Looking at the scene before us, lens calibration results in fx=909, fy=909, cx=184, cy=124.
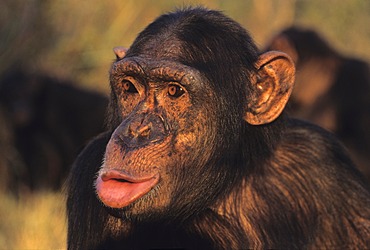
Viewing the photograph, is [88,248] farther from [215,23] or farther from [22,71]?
[22,71]

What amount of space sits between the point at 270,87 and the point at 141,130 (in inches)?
35.4

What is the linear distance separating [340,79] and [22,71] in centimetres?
388

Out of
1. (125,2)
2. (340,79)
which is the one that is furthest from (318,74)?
(125,2)

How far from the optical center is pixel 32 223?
766cm

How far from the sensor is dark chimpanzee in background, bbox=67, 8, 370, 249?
168 inches

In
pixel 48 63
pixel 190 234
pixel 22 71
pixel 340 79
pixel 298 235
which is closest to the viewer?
pixel 190 234

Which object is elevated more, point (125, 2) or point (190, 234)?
point (125, 2)

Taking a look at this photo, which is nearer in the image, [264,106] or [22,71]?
[264,106]

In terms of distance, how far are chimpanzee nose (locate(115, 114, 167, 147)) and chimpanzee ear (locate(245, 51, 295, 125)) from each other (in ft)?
2.06

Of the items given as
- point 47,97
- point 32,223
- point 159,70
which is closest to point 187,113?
point 159,70

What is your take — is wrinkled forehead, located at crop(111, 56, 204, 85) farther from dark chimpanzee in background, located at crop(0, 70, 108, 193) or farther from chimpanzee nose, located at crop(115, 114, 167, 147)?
dark chimpanzee in background, located at crop(0, 70, 108, 193)

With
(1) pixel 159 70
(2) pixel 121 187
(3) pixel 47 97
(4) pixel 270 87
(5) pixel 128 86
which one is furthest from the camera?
(3) pixel 47 97

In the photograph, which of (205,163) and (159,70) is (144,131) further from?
(205,163)

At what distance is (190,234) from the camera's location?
4.57m
